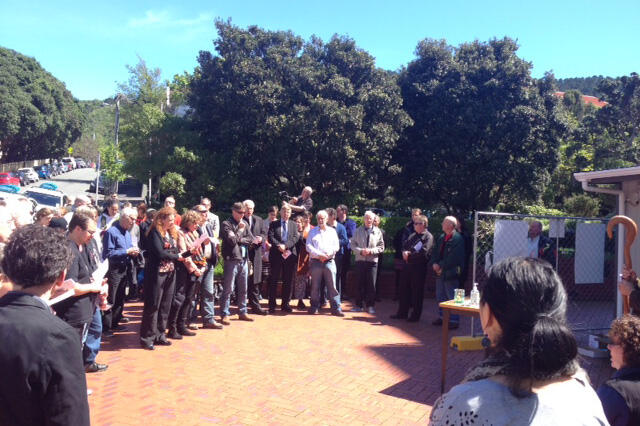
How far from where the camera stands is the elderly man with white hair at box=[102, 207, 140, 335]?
7609 mm

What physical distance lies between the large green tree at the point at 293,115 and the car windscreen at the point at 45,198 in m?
7.80

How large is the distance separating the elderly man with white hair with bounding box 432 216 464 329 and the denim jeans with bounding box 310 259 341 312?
6.42ft

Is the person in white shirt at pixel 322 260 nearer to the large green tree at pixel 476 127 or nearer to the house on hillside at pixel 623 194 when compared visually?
the house on hillside at pixel 623 194

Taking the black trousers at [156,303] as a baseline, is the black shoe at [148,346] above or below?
below

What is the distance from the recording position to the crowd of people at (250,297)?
58.4 inches

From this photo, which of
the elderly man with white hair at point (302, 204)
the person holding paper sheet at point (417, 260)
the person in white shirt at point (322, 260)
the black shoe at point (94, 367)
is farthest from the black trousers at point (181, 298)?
the person holding paper sheet at point (417, 260)

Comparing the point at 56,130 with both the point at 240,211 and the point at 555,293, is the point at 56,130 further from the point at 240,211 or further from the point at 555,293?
the point at 555,293

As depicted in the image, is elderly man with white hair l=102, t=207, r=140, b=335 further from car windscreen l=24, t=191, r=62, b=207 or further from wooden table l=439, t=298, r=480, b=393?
car windscreen l=24, t=191, r=62, b=207

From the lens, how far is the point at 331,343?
7641mm

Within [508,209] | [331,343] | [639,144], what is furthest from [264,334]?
[639,144]

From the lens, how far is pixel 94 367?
232 inches

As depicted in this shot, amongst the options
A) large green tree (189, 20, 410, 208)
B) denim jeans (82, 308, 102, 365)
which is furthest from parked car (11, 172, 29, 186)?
denim jeans (82, 308, 102, 365)

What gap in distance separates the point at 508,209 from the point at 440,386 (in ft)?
54.4

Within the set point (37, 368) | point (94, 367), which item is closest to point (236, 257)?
point (94, 367)
